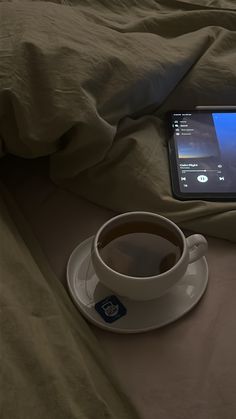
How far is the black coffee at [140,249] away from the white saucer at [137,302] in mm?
29

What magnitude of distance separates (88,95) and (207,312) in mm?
271

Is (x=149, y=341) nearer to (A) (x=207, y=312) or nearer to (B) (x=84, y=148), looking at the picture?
(A) (x=207, y=312)

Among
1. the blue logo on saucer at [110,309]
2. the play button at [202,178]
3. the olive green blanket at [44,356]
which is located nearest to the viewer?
the olive green blanket at [44,356]

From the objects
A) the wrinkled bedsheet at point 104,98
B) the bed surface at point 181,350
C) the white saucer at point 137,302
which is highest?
the wrinkled bedsheet at point 104,98

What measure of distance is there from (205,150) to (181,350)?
261 mm

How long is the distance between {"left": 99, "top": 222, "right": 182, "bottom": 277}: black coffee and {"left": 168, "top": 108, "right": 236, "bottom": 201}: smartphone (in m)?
0.08

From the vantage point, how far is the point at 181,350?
17.5 inches

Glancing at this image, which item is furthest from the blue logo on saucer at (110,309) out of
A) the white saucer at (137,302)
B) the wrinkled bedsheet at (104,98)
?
the wrinkled bedsheet at (104,98)

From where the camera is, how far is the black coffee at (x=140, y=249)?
0.48 metres

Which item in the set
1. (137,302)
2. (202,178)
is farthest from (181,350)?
(202,178)

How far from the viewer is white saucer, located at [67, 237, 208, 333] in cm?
46

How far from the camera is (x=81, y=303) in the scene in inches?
18.8

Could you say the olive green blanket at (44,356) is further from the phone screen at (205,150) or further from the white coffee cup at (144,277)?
the phone screen at (205,150)

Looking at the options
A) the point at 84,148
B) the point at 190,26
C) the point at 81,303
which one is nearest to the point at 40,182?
the point at 84,148
